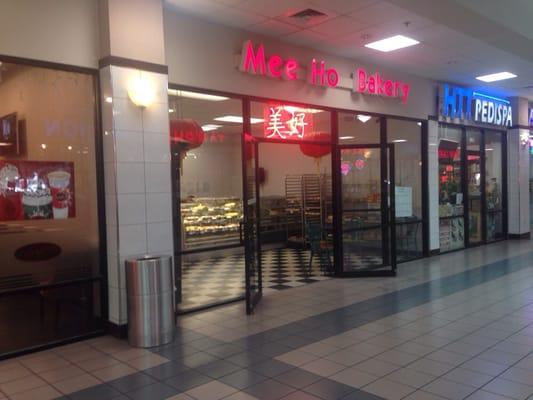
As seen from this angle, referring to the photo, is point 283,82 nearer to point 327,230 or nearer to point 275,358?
point 327,230

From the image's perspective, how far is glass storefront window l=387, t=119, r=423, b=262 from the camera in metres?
8.09

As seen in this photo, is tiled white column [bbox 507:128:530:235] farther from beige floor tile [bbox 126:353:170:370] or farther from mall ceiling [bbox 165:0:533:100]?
beige floor tile [bbox 126:353:170:370]

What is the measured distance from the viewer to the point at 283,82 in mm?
6270

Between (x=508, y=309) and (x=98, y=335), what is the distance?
4.20m

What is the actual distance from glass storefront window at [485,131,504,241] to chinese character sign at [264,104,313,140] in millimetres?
5694

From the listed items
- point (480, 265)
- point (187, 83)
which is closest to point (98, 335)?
point (187, 83)

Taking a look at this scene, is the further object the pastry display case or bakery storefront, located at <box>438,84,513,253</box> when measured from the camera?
bakery storefront, located at <box>438,84,513,253</box>

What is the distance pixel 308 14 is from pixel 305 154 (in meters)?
2.94

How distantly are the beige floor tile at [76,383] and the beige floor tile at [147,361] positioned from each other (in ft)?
1.11

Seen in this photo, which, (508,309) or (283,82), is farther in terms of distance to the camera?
(283,82)

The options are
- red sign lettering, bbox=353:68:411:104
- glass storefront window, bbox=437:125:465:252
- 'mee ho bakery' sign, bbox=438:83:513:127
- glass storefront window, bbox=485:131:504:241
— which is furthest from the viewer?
glass storefront window, bbox=485:131:504:241

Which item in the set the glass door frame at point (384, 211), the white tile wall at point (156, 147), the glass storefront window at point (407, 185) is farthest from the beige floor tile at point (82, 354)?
the glass storefront window at point (407, 185)

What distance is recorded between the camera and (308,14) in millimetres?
5320

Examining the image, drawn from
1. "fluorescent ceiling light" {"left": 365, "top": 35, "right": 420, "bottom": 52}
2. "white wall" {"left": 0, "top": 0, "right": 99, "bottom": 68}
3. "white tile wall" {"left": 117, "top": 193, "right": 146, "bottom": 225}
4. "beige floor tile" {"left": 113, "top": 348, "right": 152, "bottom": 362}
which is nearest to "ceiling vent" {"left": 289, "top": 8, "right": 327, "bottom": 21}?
"fluorescent ceiling light" {"left": 365, "top": 35, "right": 420, "bottom": 52}
